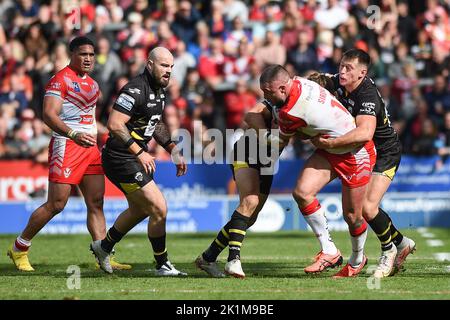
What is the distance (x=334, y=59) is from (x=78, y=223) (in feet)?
20.2

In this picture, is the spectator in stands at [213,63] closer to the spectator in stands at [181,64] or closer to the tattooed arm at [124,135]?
the spectator in stands at [181,64]

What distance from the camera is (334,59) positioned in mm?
19969

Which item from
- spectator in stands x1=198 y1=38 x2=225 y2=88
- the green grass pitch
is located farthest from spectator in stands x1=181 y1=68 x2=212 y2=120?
the green grass pitch

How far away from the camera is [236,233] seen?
10375 mm

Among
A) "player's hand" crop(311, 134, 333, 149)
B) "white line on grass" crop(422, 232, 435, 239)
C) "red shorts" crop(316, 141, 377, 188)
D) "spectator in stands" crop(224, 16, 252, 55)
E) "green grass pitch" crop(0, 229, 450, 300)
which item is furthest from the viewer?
"spectator in stands" crop(224, 16, 252, 55)

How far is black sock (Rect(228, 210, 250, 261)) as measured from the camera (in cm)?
1030

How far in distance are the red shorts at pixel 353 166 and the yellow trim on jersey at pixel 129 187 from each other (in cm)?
206

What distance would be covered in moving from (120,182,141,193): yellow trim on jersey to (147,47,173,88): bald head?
3.72ft

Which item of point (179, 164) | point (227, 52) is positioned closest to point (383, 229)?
point (179, 164)

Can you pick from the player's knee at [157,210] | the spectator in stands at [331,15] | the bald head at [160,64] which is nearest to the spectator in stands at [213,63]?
the spectator in stands at [331,15]

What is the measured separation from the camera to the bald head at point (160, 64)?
10.4 metres

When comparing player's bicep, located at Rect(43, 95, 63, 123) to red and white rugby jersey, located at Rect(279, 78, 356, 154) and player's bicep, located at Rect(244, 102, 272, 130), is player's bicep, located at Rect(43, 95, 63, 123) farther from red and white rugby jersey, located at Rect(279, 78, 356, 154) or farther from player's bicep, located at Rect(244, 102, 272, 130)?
red and white rugby jersey, located at Rect(279, 78, 356, 154)

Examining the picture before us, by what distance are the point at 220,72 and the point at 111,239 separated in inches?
416
